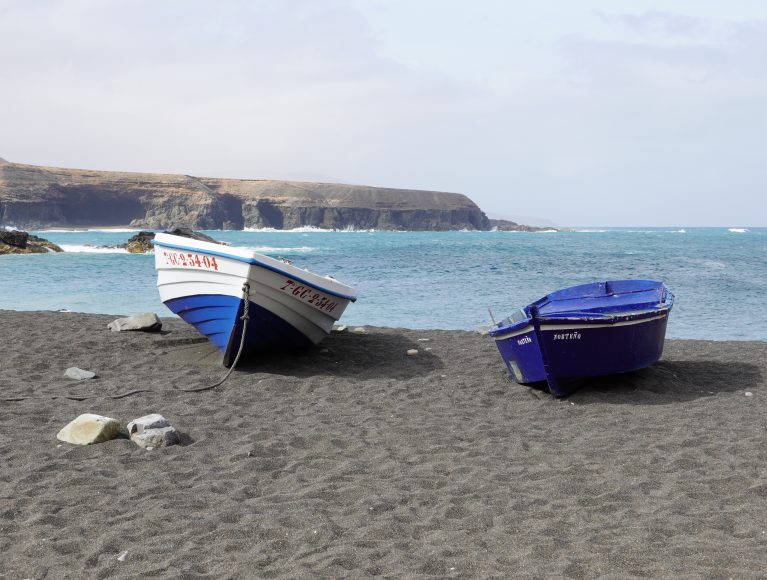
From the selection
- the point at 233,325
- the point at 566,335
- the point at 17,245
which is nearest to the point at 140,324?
the point at 233,325

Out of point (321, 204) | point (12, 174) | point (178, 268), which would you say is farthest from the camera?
point (321, 204)

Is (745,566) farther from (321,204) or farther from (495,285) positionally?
(321,204)

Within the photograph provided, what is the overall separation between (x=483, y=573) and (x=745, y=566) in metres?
1.47

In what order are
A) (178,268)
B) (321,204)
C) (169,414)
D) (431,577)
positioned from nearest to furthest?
(431,577), (169,414), (178,268), (321,204)

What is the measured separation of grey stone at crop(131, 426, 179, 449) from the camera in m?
6.46

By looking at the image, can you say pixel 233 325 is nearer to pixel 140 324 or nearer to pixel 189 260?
pixel 189 260

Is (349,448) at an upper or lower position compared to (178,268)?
lower

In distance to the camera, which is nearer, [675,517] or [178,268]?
[675,517]

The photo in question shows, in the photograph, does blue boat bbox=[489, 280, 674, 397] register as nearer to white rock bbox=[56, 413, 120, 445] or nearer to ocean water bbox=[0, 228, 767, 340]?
white rock bbox=[56, 413, 120, 445]

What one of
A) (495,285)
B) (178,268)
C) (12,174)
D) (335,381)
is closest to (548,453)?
(335,381)

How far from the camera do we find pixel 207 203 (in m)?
146

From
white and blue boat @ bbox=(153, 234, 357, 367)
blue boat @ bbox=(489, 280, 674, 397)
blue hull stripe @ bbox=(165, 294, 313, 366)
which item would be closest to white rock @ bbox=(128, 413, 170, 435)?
white and blue boat @ bbox=(153, 234, 357, 367)

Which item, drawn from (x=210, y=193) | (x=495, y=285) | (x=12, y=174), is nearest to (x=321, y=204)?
(x=210, y=193)

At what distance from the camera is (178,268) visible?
34.6 ft
